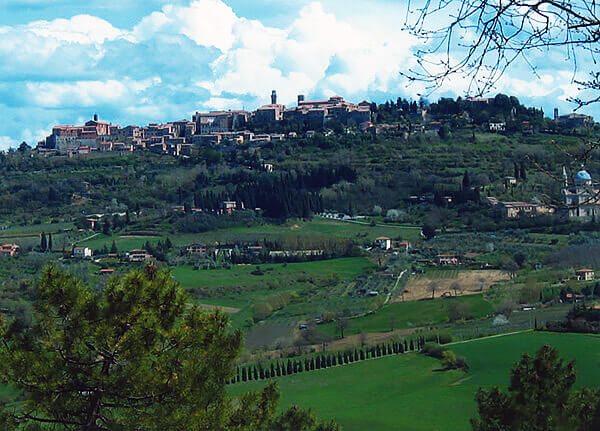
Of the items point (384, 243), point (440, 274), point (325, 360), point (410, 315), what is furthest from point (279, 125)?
point (325, 360)

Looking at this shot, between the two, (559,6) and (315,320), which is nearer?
(559,6)

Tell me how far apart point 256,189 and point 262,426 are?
55278mm

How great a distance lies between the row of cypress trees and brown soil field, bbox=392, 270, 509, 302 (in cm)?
787

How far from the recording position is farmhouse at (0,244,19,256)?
50594 millimetres

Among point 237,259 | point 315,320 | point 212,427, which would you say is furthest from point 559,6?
point 237,259

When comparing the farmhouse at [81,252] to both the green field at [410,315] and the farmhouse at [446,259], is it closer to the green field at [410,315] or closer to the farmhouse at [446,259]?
the farmhouse at [446,259]

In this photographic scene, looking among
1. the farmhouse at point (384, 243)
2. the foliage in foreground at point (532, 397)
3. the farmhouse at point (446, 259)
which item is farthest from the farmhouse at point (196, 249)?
the foliage in foreground at point (532, 397)

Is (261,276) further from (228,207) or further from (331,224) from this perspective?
(228,207)

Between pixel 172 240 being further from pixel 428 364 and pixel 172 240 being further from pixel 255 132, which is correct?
pixel 255 132

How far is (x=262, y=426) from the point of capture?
338 inches

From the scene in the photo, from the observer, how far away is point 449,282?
133 ft

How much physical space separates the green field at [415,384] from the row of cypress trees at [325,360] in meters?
0.54

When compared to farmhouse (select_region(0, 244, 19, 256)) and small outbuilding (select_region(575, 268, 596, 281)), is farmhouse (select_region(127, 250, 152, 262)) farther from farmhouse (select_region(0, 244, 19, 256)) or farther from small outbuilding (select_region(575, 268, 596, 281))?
small outbuilding (select_region(575, 268, 596, 281))

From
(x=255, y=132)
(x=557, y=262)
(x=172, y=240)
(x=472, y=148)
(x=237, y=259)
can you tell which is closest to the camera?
(x=557, y=262)
